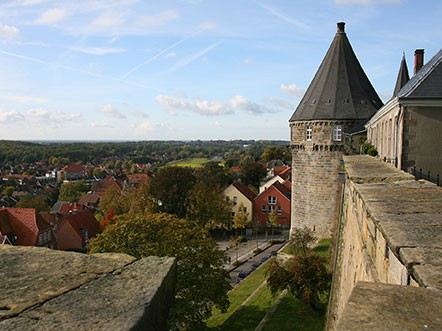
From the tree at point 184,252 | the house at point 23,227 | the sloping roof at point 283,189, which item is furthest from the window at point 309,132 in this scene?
the sloping roof at point 283,189

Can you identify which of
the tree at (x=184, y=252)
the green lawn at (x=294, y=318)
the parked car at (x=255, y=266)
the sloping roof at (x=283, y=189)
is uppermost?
the tree at (x=184, y=252)

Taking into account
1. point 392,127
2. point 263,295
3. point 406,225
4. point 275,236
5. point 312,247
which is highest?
point 392,127

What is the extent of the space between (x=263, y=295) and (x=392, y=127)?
38.1 ft

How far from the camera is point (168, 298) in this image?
255 cm

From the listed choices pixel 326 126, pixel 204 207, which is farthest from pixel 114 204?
pixel 326 126

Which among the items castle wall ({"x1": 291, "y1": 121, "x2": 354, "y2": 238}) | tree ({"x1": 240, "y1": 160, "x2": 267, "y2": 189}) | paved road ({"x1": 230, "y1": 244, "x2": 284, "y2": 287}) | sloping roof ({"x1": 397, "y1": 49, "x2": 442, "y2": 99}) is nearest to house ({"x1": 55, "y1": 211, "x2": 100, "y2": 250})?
paved road ({"x1": 230, "y1": 244, "x2": 284, "y2": 287})

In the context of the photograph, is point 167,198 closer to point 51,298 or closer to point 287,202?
point 287,202

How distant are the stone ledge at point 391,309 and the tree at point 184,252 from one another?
13.2 meters

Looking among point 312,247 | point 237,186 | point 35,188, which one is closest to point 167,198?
point 237,186

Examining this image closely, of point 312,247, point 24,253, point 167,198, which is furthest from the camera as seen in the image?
point 167,198

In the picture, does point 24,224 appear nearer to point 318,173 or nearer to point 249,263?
point 249,263

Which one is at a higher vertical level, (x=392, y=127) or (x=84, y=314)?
A: (x=392, y=127)

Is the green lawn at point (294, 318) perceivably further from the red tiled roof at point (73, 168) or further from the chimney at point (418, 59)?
the red tiled roof at point (73, 168)

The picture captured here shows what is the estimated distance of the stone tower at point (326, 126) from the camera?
23547 mm
